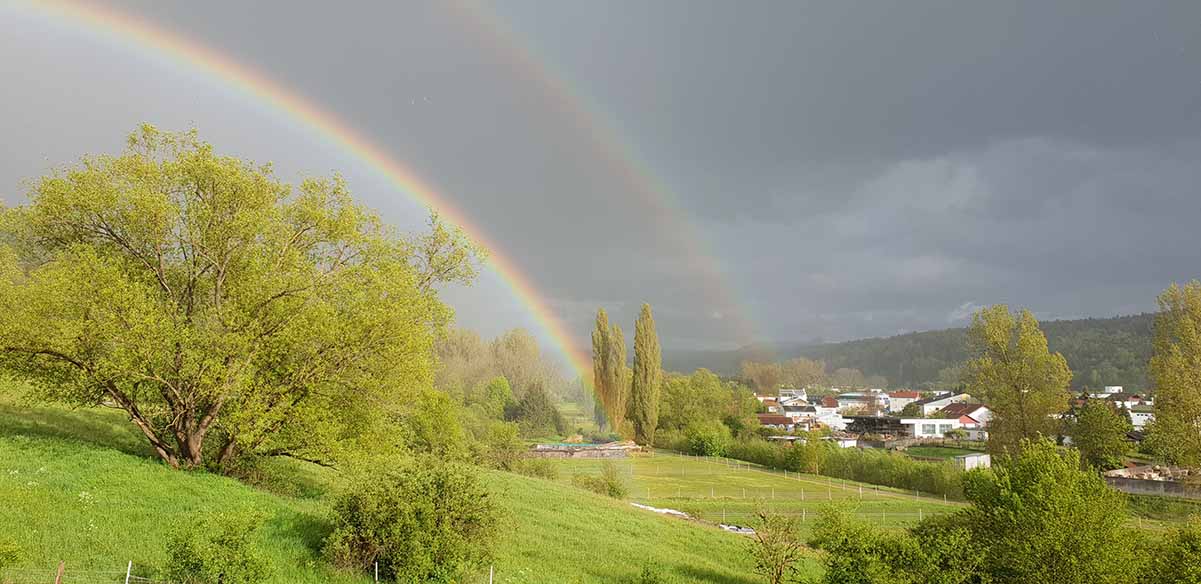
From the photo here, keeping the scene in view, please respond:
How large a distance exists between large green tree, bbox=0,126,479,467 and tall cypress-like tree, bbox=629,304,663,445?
2827 inches

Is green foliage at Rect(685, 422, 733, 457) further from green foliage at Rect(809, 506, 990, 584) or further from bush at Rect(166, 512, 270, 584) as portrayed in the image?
bush at Rect(166, 512, 270, 584)

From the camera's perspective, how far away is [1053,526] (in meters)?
17.4

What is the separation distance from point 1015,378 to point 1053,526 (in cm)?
3886

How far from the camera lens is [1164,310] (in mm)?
48656

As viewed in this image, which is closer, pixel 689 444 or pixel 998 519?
pixel 998 519

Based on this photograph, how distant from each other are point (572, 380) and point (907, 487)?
3904 inches

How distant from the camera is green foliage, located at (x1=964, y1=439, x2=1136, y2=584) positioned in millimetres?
17156

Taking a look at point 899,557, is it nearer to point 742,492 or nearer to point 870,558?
point 870,558

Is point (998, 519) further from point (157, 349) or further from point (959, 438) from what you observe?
point (959, 438)

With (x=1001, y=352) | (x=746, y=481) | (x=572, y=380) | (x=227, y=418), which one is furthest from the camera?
(x=572, y=380)

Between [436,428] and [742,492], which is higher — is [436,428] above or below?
above

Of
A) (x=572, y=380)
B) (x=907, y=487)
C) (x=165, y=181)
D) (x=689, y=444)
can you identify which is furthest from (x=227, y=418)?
(x=572, y=380)

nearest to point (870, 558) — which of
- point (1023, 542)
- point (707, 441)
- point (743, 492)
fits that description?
point (1023, 542)

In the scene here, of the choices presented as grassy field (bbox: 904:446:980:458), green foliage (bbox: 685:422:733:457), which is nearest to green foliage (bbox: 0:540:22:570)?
green foliage (bbox: 685:422:733:457)
